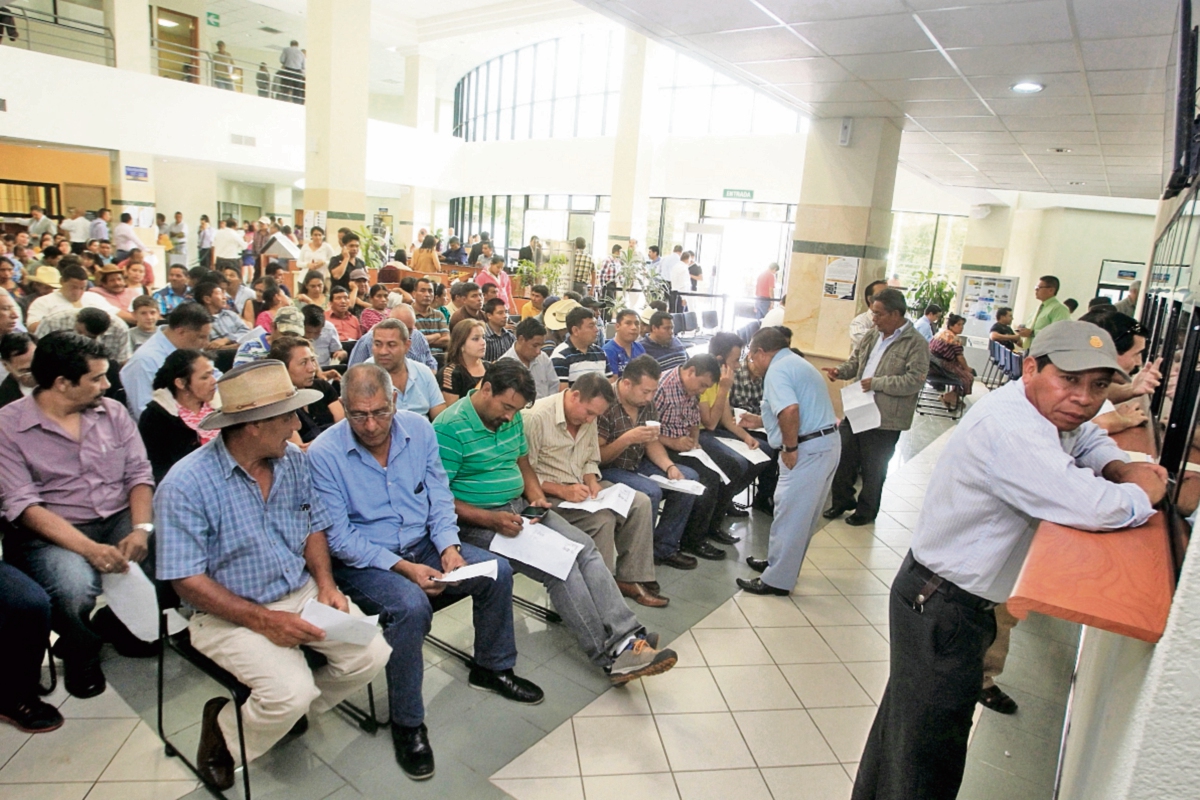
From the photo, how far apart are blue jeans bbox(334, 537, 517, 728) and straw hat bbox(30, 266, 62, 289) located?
589 centimetres

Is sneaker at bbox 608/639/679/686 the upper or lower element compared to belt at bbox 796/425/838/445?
lower

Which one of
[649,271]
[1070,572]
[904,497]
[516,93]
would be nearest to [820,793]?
[1070,572]

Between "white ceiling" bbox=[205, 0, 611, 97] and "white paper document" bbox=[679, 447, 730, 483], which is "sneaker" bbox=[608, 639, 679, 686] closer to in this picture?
"white paper document" bbox=[679, 447, 730, 483]

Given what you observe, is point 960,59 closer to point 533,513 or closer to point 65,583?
point 533,513

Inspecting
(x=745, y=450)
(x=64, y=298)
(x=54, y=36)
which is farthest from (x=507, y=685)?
(x=54, y=36)

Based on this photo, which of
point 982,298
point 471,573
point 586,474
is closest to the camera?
point 471,573

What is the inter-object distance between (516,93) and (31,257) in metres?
14.7

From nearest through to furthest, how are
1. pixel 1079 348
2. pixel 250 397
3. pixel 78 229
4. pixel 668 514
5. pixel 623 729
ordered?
pixel 1079 348
pixel 250 397
pixel 623 729
pixel 668 514
pixel 78 229

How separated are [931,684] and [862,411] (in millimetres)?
3308

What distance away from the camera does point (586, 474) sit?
381 cm

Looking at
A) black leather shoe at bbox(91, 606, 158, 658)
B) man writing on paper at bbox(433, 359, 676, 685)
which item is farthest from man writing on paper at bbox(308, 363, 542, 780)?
black leather shoe at bbox(91, 606, 158, 658)

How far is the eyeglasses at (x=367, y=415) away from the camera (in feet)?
8.95

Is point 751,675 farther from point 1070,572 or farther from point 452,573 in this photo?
point 1070,572

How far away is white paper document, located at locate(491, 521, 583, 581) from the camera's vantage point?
10.1 feet
